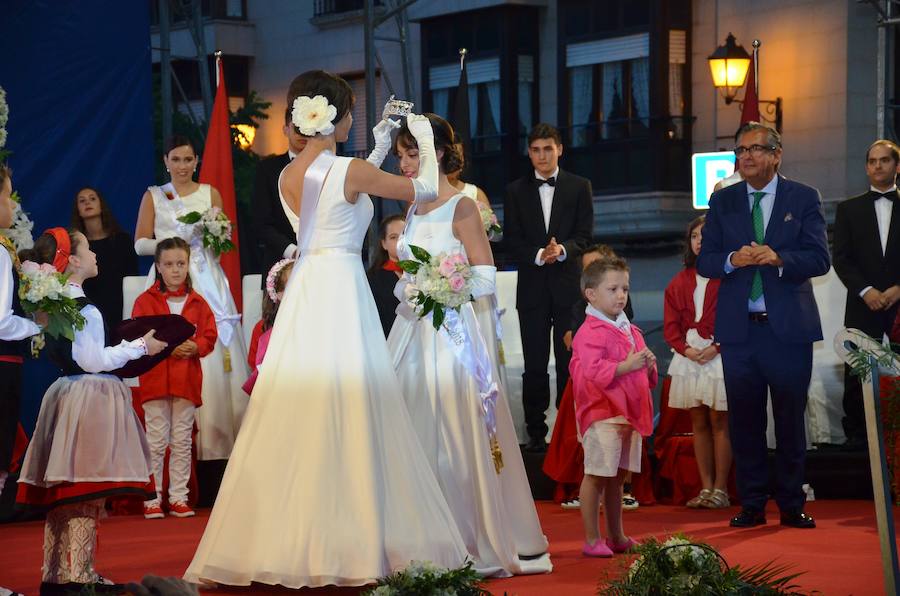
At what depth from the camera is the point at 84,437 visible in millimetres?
5590

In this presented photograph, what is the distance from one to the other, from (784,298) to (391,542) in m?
2.67

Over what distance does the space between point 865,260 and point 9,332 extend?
4.90 meters

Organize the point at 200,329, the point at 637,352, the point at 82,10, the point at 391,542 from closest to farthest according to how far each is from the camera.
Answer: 1. the point at 391,542
2. the point at 637,352
3. the point at 200,329
4. the point at 82,10

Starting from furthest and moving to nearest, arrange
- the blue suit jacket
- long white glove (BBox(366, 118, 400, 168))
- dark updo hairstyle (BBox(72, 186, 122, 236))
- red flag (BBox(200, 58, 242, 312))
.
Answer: red flag (BBox(200, 58, 242, 312)) < dark updo hairstyle (BBox(72, 186, 122, 236)) < the blue suit jacket < long white glove (BBox(366, 118, 400, 168))

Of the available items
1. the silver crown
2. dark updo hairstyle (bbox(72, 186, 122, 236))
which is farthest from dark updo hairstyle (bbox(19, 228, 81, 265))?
dark updo hairstyle (bbox(72, 186, 122, 236))

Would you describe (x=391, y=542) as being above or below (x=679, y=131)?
below

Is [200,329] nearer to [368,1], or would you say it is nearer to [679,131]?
[368,1]

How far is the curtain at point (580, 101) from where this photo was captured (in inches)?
810

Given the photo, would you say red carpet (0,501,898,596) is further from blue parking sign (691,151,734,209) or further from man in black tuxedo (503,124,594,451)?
blue parking sign (691,151,734,209)

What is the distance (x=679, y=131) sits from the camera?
19609 millimetres

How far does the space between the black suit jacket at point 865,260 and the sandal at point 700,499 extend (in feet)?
3.98

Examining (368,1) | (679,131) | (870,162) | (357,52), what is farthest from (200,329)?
(357,52)

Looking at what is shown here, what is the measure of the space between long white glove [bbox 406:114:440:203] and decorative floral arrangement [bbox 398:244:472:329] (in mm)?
232

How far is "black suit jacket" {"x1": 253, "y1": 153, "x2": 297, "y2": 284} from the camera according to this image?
815 centimetres
